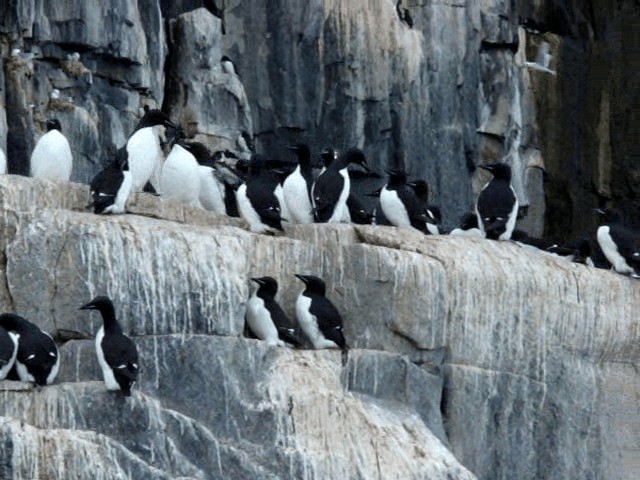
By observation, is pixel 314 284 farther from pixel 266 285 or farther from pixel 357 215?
pixel 357 215

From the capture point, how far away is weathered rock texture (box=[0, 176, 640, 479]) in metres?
18.0

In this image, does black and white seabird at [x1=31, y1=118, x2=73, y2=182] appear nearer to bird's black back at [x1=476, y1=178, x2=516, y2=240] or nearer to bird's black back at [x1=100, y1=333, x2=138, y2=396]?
bird's black back at [x1=100, y1=333, x2=138, y2=396]

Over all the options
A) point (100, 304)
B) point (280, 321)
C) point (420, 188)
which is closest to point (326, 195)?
point (280, 321)

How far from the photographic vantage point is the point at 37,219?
1903cm

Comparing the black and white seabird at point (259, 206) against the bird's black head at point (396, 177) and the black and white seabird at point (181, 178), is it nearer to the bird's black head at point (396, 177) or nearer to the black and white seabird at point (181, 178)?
the black and white seabird at point (181, 178)

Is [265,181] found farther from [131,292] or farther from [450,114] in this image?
[450,114]

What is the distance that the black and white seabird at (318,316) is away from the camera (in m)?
19.8

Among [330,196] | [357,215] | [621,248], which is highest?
[330,196]

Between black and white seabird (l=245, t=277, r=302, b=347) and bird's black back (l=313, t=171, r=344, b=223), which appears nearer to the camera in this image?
black and white seabird (l=245, t=277, r=302, b=347)

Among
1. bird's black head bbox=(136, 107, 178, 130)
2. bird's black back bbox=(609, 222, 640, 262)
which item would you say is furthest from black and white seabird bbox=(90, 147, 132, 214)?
bird's black back bbox=(609, 222, 640, 262)

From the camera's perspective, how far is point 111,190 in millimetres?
19422

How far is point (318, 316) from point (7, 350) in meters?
3.06

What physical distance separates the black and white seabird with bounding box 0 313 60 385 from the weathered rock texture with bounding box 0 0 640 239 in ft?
16.5

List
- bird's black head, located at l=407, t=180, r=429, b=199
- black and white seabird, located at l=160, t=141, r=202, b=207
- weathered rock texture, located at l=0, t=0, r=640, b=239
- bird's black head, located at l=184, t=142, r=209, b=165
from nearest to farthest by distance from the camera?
black and white seabird, located at l=160, t=141, r=202, b=207 → bird's black head, located at l=184, t=142, r=209, b=165 → bird's black head, located at l=407, t=180, r=429, b=199 → weathered rock texture, located at l=0, t=0, r=640, b=239
